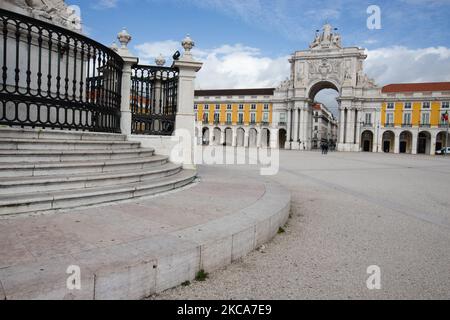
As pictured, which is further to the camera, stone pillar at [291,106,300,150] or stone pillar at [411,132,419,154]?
A: stone pillar at [291,106,300,150]

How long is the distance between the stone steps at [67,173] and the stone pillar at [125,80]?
146cm

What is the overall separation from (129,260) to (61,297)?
513 millimetres

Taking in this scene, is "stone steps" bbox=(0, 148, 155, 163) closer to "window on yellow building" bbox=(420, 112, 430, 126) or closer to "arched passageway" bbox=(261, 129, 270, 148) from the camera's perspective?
"arched passageway" bbox=(261, 129, 270, 148)

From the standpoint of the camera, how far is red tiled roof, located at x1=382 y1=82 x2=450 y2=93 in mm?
58112

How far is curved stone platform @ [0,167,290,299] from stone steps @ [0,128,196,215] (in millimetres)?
225

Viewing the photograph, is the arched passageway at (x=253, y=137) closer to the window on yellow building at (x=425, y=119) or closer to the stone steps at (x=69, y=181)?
the window on yellow building at (x=425, y=119)

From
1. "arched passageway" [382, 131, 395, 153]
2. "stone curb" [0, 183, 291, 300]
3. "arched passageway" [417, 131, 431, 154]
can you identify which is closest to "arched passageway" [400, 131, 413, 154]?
"arched passageway" [417, 131, 431, 154]

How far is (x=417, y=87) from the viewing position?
197 ft

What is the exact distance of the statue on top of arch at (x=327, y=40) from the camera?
195 feet

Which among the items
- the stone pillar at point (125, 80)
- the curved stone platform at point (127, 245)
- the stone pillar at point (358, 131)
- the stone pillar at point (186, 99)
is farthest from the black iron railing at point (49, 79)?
the stone pillar at point (358, 131)

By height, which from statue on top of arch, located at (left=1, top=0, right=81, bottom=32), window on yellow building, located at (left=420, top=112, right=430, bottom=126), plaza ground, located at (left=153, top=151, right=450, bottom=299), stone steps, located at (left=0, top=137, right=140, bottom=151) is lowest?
plaza ground, located at (left=153, top=151, right=450, bottom=299)
